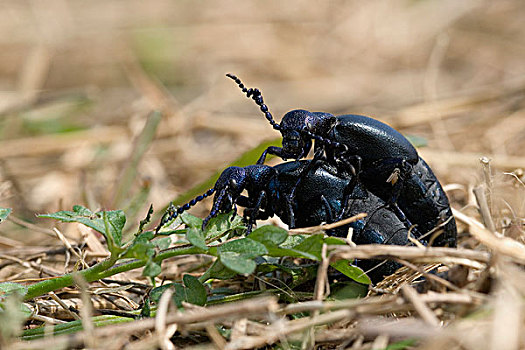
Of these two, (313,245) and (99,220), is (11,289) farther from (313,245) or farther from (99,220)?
(313,245)

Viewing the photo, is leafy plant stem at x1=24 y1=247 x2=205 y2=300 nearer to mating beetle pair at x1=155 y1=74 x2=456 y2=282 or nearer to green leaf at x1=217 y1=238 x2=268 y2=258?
green leaf at x1=217 y1=238 x2=268 y2=258

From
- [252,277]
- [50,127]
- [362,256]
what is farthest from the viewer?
[50,127]

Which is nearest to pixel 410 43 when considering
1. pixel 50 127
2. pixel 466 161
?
pixel 466 161

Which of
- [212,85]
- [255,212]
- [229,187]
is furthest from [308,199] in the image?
[212,85]

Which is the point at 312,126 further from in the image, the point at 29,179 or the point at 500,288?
the point at 29,179

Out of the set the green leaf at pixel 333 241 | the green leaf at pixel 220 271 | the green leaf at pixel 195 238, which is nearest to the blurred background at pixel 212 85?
the green leaf at pixel 333 241

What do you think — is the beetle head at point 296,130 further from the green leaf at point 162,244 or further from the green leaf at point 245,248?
the green leaf at point 162,244

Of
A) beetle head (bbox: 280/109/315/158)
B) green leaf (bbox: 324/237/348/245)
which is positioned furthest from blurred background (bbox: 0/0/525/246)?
green leaf (bbox: 324/237/348/245)
